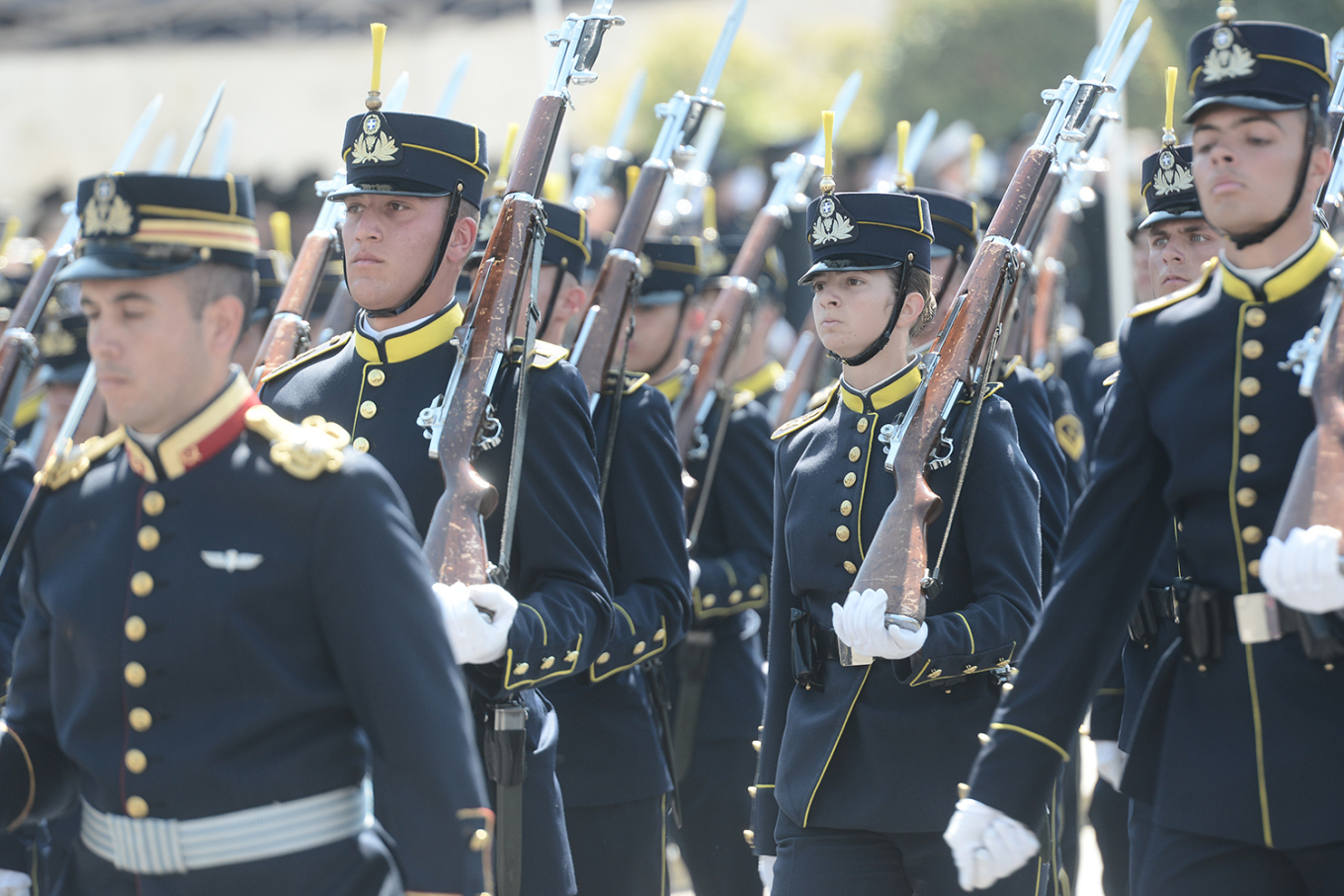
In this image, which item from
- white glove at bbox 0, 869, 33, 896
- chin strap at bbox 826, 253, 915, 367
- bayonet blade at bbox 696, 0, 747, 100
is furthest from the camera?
bayonet blade at bbox 696, 0, 747, 100

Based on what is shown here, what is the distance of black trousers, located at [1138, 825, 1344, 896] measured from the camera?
2.93 meters

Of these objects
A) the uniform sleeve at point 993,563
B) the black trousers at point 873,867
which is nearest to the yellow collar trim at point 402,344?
the uniform sleeve at point 993,563

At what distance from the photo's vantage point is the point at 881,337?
14.3ft

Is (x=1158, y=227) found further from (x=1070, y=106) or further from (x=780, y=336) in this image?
(x=780, y=336)

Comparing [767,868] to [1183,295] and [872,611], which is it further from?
[1183,295]

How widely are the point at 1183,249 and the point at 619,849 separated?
234cm

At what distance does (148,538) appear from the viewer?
8.99ft

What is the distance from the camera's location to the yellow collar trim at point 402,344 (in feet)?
13.3

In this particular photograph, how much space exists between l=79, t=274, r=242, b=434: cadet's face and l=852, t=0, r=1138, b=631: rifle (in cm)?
178

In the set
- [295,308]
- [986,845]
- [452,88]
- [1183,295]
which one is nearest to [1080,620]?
[986,845]

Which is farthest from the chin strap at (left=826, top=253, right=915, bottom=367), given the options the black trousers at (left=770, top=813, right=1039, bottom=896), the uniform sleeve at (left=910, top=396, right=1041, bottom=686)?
the black trousers at (left=770, top=813, right=1039, bottom=896)

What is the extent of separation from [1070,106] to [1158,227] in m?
0.44

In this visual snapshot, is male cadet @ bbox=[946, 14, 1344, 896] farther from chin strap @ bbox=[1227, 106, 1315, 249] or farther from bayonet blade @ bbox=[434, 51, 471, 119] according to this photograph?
bayonet blade @ bbox=[434, 51, 471, 119]

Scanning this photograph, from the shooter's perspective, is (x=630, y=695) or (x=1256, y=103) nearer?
(x=1256, y=103)
